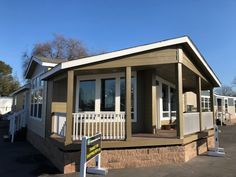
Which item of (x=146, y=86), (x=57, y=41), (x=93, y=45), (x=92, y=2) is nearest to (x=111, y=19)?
(x=92, y=2)

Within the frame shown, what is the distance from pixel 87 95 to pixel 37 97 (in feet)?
13.1

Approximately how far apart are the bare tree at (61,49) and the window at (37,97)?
79.5 ft

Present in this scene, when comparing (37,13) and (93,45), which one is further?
(93,45)

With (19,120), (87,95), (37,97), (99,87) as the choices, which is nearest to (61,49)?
(19,120)

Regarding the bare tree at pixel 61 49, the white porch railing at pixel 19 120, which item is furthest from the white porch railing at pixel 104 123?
the bare tree at pixel 61 49

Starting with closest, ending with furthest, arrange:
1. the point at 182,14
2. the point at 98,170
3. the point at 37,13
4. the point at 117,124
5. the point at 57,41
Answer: the point at 98,170 < the point at 117,124 < the point at 182,14 < the point at 37,13 < the point at 57,41

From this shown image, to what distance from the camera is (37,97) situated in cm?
1138

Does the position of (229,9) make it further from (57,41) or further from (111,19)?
(57,41)

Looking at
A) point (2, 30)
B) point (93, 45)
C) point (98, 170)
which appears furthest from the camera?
point (93, 45)

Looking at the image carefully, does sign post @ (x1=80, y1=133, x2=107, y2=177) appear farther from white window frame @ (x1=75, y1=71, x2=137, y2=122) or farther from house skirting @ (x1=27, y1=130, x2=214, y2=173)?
white window frame @ (x1=75, y1=71, x2=137, y2=122)

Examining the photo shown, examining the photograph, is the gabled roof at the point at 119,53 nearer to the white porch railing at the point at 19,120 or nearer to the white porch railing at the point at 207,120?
the white porch railing at the point at 207,120

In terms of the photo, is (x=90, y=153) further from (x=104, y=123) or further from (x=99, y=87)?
(x=99, y=87)

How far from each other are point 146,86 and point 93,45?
34.1 metres

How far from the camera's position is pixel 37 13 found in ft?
45.6
